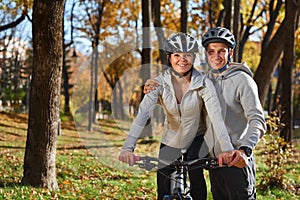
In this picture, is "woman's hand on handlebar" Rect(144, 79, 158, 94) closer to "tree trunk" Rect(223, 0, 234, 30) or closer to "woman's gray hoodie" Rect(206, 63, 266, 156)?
"woman's gray hoodie" Rect(206, 63, 266, 156)

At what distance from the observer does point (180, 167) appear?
133 inches

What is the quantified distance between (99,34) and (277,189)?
17.3 metres

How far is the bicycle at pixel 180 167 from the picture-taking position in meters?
3.11

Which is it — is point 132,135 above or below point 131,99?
below

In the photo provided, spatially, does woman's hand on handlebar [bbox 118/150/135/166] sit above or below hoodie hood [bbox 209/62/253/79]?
below

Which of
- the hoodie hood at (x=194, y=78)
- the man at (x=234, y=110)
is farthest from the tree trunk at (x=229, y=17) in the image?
the hoodie hood at (x=194, y=78)

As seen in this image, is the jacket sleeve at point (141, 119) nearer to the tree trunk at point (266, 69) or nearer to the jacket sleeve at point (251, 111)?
the jacket sleeve at point (251, 111)

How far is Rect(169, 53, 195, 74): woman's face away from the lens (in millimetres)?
3396

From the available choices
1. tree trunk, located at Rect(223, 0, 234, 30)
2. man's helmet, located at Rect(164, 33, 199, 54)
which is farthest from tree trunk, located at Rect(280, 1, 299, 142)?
man's helmet, located at Rect(164, 33, 199, 54)

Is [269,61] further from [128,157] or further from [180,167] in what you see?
[128,157]

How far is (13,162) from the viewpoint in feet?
32.3

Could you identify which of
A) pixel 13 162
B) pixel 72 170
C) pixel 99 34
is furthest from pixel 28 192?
pixel 99 34

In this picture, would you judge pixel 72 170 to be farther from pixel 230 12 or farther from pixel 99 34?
pixel 99 34

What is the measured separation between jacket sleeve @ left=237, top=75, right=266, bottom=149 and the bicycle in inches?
12.7
